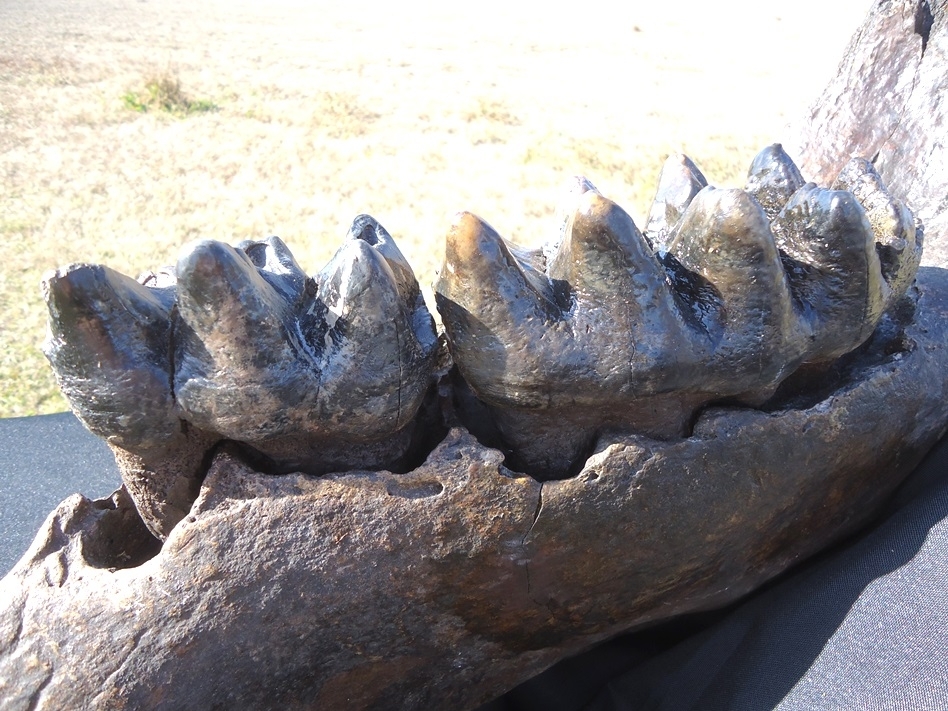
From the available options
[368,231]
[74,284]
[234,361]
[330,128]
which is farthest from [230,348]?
[330,128]

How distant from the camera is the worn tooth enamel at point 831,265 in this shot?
2.38 feet

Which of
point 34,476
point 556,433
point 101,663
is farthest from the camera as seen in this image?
point 34,476

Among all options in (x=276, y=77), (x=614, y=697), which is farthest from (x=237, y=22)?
(x=614, y=697)

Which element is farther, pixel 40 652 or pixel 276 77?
pixel 276 77

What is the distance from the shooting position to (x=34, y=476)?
1643 millimetres

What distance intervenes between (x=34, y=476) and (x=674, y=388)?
1.45 m

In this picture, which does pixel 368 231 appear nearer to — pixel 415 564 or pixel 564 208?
pixel 564 208

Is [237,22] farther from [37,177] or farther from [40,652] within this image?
[40,652]

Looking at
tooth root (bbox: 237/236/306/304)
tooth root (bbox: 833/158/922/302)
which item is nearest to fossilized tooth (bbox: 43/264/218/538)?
tooth root (bbox: 237/236/306/304)

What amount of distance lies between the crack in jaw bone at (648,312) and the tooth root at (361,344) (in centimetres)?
6

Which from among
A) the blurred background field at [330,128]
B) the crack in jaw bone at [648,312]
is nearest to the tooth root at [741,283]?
the crack in jaw bone at [648,312]

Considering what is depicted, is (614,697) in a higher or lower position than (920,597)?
lower

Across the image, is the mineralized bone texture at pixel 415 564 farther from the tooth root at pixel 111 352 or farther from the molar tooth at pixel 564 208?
the molar tooth at pixel 564 208

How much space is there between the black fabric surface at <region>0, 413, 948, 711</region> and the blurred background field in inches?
44.2
